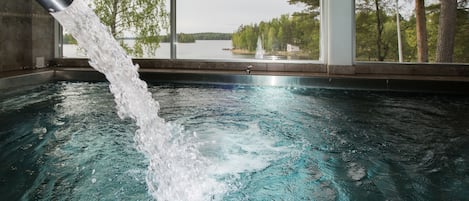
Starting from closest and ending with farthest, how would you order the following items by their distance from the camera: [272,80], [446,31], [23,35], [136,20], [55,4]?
[55,4], [272,80], [446,31], [23,35], [136,20]

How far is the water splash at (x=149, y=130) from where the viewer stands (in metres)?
1.51

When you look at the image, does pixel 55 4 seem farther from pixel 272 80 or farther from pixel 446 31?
pixel 446 31

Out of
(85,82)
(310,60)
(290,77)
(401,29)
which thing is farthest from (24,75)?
(401,29)

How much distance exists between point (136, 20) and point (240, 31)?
1918 millimetres

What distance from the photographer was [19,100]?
429 cm

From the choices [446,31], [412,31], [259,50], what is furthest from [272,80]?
[446,31]

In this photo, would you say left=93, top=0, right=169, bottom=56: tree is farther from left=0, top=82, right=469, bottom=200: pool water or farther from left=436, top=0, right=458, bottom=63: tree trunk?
left=436, top=0, right=458, bottom=63: tree trunk

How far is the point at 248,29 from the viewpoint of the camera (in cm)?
665

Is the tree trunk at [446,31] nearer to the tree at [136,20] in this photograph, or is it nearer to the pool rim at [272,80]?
the pool rim at [272,80]

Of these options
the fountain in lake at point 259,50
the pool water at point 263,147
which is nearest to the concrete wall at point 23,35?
the pool water at point 263,147

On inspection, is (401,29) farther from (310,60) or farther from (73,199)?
(73,199)

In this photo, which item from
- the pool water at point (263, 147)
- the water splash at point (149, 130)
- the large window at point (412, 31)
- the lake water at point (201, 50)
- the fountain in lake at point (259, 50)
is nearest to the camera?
the water splash at point (149, 130)

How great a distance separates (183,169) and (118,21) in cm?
579

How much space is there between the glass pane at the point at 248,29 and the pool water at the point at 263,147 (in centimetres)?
211
